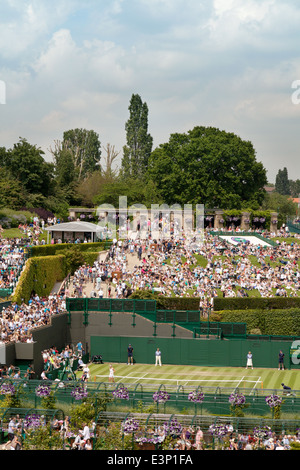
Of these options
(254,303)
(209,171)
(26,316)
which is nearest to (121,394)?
(26,316)

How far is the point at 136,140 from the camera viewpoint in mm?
115688

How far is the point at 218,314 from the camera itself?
51.7 m

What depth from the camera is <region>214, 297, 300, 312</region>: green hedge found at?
5303cm

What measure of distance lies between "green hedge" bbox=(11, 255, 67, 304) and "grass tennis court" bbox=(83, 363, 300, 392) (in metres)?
8.13

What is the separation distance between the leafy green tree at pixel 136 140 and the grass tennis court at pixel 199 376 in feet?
237

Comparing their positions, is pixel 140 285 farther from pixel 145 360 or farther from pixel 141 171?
pixel 141 171

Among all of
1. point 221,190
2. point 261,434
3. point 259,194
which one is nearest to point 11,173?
point 221,190

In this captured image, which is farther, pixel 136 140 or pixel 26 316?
pixel 136 140

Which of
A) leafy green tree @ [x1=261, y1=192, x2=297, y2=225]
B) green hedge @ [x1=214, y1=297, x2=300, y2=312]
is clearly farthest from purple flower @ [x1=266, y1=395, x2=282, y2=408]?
leafy green tree @ [x1=261, y1=192, x2=297, y2=225]

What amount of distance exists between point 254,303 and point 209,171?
44.3 metres

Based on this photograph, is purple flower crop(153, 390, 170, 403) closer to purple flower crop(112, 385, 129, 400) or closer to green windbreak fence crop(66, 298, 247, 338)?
purple flower crop(112, 385, 129, 400)

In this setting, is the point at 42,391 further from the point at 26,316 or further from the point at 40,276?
the point at 40,276

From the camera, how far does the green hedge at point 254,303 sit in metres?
53.0
